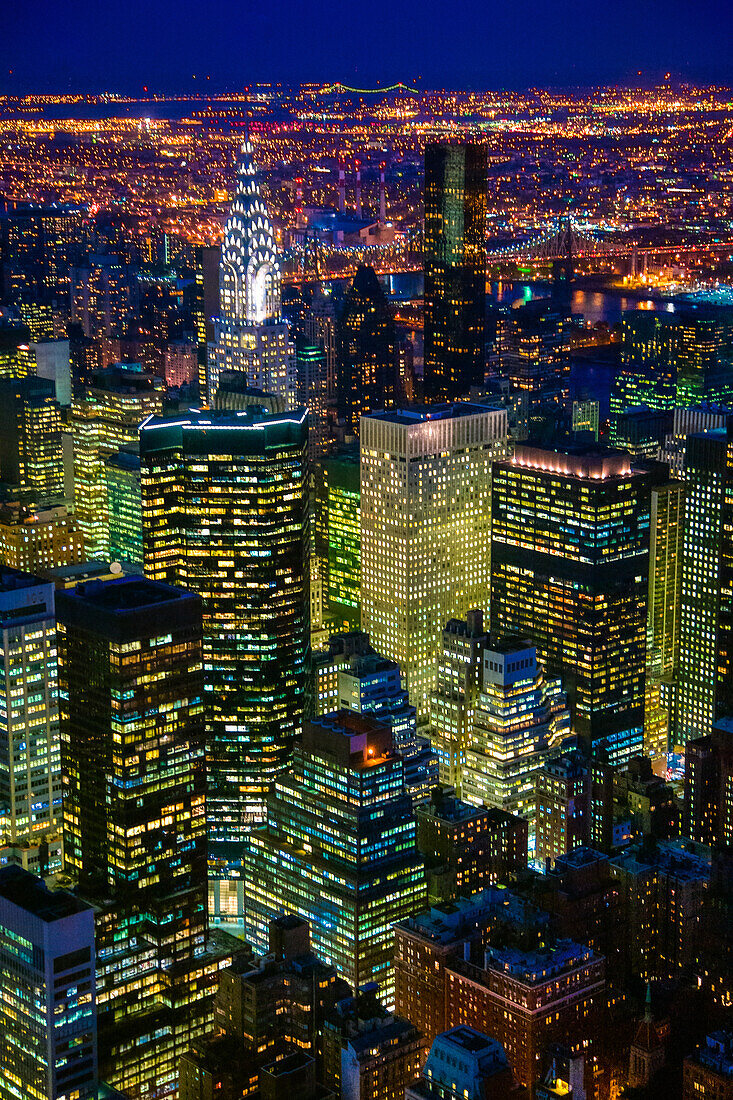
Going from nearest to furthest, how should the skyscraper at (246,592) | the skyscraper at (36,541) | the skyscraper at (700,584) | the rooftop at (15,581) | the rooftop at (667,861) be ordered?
1. the rooftop at (667,861)
2. the rooftop at (15,581)
3. the skyscraper at (246,592)
4. the skyscraper at (700,584)
5. the skyscraper at (36,541)

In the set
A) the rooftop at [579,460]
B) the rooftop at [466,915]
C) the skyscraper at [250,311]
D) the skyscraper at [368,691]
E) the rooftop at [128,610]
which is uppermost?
the skyscraper at [250,311]

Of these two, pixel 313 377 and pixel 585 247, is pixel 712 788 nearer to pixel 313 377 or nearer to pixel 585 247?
pixel 313 377

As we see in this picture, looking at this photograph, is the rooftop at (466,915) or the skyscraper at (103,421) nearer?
the rooftop at (466,915)

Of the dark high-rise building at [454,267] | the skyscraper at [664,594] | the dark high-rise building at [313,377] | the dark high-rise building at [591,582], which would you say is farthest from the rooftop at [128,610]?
the dark high-rise building at [454,267]

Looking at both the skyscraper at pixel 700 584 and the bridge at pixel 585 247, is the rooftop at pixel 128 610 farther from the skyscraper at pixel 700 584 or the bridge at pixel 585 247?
the bridge at pixel 585 247

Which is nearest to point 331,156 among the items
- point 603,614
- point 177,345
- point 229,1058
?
point 177,345

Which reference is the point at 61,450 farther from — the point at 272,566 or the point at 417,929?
the point at 417,929
